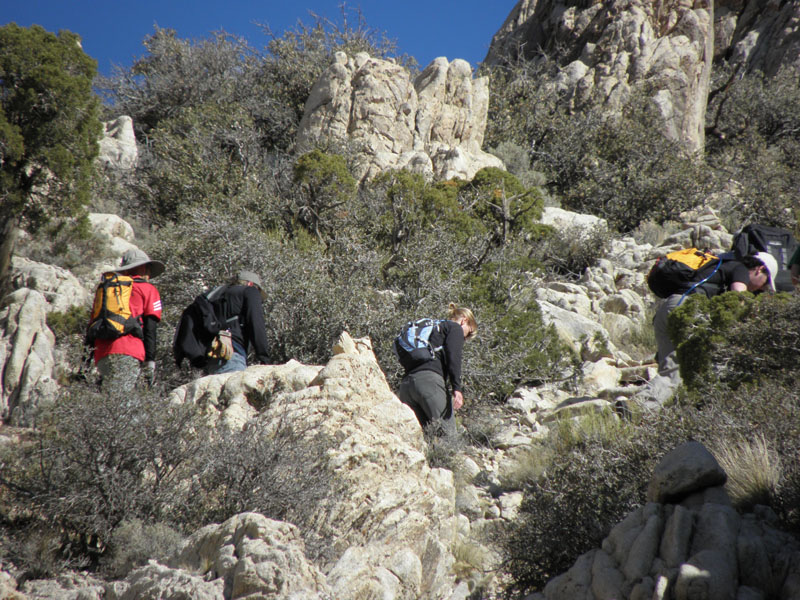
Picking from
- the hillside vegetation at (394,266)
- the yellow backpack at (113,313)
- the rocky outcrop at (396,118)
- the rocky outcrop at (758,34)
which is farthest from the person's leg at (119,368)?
the rocky outcrop at (758,34)

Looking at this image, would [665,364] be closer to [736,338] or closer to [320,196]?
[736,338]

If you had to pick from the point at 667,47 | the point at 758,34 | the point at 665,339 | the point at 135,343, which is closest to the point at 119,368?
the point at 135,343

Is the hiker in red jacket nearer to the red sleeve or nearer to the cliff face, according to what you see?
the red sleeve

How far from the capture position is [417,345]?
519cm

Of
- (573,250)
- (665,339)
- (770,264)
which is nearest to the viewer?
(770,264)

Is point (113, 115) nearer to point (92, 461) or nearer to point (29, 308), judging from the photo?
point (29, 308)

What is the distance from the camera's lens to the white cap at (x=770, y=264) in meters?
5.88

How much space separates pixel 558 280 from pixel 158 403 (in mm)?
8110

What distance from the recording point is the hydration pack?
516cm

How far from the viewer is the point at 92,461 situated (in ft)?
10.9

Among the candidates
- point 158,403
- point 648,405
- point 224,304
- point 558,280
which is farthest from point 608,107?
point 158,403

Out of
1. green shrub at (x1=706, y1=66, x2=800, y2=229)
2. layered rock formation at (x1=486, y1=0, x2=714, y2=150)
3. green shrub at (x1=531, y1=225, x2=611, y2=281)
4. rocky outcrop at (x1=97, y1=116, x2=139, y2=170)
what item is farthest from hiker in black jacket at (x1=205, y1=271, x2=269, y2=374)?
layered rock formation at (x1=486, y1=0, x2=714, y2=150)

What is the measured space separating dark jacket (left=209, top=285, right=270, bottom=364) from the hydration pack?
1.20 metres

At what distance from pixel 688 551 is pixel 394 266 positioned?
6.46 meters
